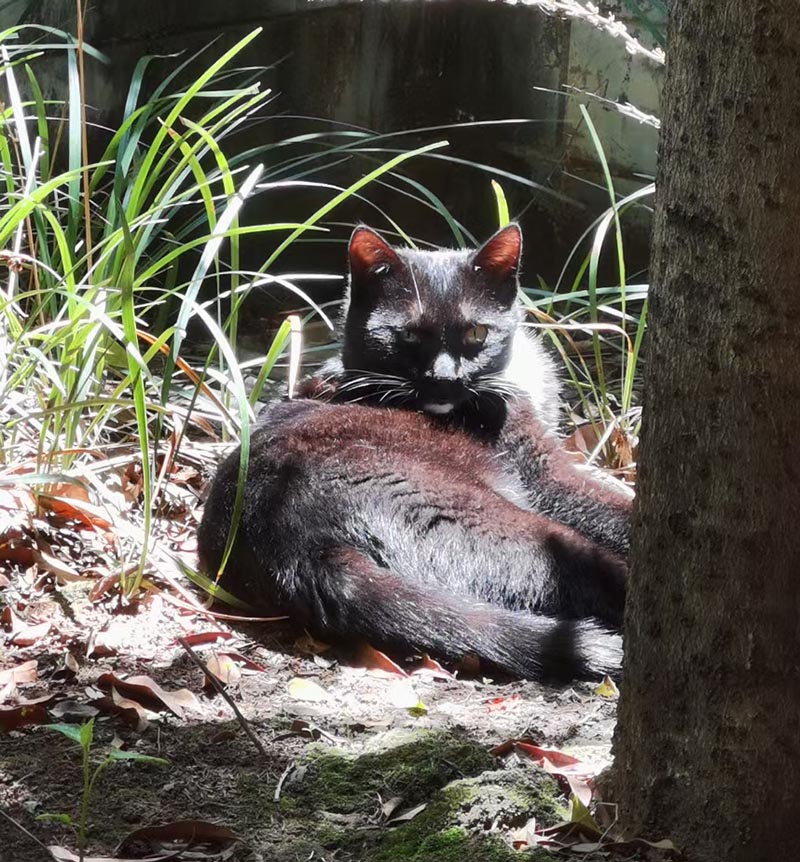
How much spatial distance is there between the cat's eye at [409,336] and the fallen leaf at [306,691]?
1227mm

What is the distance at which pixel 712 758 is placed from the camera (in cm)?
143

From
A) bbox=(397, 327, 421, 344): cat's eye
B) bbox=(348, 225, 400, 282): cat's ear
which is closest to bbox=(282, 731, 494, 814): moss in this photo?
bbox=(397, 327, 421, 344): cat's eye

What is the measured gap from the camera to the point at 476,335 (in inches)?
130

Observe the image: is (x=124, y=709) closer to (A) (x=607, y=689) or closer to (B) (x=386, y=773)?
(B) (x=386, y=773)

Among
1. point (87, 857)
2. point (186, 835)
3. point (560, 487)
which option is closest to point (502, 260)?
point (560, 487)

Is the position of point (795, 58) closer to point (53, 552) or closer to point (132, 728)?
point (132, 728)

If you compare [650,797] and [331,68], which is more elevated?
[331,68]

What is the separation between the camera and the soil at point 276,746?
1.59 meters

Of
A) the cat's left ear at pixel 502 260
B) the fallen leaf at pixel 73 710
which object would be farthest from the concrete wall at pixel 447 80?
the fallen leaf at pixel 73 710

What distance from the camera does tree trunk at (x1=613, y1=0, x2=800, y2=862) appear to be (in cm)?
133

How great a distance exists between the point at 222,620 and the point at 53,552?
45 centimetres

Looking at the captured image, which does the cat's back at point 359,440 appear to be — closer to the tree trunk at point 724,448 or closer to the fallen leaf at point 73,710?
the fallen leaf at point 73,710

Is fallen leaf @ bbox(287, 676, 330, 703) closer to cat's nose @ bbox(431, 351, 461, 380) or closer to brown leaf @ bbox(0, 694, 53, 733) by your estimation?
brown leaf @ bbox(0, 694, 53, 733)

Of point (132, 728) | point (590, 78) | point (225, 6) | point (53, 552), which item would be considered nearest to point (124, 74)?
point (225, 6)
